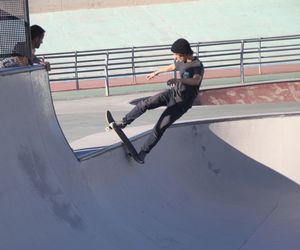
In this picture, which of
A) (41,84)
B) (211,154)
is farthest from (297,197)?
(41,84)

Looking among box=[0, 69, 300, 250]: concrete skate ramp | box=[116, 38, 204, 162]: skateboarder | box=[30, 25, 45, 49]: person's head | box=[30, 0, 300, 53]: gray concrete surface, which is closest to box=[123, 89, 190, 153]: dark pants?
box=[116, 38, 204, 162]: skateboarder

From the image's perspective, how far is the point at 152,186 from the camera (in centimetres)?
998

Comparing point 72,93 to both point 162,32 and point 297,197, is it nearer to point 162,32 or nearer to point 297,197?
point 297,197

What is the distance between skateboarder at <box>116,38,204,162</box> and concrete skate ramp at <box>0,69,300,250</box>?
420 mm

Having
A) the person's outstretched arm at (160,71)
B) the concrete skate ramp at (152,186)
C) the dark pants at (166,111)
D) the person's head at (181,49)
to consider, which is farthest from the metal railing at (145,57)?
the person's head at (181,49)

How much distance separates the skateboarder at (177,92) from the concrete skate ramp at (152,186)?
0.42 meters

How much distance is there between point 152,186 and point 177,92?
1121 mm

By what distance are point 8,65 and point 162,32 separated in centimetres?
2948

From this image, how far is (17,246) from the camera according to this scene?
630 cm

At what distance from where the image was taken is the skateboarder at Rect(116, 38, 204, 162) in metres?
9.69

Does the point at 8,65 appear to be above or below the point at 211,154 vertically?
above

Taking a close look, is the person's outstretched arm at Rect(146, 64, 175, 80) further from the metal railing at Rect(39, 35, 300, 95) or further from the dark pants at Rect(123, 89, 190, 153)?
the metal railing at Rect(39, 35, 300, 95)

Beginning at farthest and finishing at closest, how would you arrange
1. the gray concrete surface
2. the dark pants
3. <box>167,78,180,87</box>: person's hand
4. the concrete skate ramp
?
1. the gray concrete surface
2. the dark pants
3. <box>167,78,180,87</box>: person's hand
4. the concrete skate ramp

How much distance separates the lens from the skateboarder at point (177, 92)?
31.8ft
